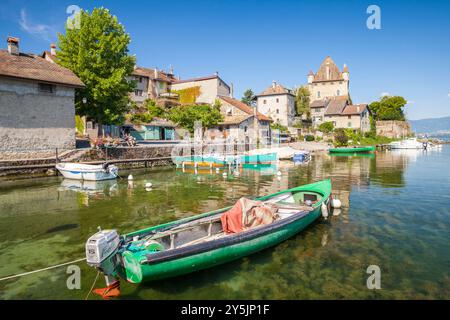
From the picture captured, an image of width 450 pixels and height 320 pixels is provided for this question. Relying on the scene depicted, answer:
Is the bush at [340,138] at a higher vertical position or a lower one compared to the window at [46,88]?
lower

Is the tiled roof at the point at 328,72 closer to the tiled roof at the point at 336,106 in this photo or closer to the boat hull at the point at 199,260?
the tiled roof at the point at 336,106

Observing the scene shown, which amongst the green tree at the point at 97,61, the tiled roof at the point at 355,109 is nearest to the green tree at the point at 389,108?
the tiled roof at the point at 355,109

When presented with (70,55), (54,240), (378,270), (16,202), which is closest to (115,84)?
(70,55)

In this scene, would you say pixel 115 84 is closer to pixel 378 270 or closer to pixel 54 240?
pixel 54 240

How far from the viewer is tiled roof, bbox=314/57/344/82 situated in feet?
296

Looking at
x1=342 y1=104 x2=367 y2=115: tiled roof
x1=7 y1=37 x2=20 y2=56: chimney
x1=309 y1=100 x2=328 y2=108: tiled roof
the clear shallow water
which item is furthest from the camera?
x1=309 y1=100 x2=328 y2=108: tiled roof

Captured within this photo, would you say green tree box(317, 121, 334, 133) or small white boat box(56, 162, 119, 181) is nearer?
small white boat box(56, 162, 119, 181)

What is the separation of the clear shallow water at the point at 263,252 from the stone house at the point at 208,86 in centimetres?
4534

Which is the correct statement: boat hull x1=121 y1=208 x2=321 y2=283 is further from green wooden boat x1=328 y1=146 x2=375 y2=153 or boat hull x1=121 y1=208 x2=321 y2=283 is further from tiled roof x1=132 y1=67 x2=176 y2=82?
tiled roof x1=132 y1=67 x2=176 y2=82

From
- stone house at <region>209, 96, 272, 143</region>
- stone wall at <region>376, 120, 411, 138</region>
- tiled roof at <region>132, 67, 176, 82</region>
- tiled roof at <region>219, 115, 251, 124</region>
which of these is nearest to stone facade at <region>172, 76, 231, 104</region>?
tiled roof at <region>132, 67, 176, 82</region>

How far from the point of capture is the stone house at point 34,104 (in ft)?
88.4

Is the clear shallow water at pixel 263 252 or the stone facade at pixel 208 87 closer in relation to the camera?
the clear shallow water at pixel 263 252

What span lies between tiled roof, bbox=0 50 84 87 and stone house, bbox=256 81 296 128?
55.1m
